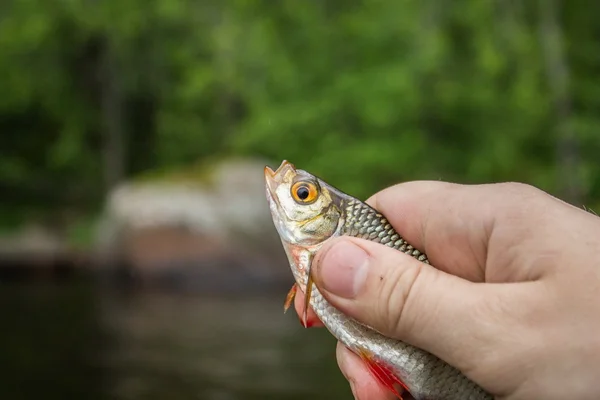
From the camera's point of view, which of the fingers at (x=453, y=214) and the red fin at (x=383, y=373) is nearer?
the fingers at (x=453, y=214)

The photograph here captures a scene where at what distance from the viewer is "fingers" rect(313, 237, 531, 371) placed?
2463mm

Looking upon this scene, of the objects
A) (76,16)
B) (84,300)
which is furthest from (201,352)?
(76,16)

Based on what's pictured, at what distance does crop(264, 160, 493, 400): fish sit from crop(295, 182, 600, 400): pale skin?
136 mm

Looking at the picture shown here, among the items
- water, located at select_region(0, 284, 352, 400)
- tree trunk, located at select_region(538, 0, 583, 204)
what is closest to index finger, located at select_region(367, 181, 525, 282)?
water, located at select_region(0, 284, 352, 400)

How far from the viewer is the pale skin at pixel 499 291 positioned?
7.82 ft

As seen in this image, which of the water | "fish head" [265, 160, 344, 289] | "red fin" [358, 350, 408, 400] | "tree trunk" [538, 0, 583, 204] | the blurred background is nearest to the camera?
"red fin" [358, 350, 408, 400]

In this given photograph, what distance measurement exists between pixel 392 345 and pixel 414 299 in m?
0.35

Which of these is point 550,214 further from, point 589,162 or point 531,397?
point 589,162

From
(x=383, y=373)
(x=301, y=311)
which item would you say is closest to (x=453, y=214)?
(x=383, y=373)

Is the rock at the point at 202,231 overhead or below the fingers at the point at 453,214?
below

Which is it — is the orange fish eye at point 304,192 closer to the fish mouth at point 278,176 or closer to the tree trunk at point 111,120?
the fish mouth at point 278,176

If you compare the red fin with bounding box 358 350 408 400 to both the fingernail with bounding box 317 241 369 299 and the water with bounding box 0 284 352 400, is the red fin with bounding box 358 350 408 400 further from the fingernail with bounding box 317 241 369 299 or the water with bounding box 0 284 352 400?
the water with bounding box 0 284 352 400

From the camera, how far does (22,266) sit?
81.5 feet

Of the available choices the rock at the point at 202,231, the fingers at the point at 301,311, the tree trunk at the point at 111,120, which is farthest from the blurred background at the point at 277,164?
the fingers at the point at 301,311
